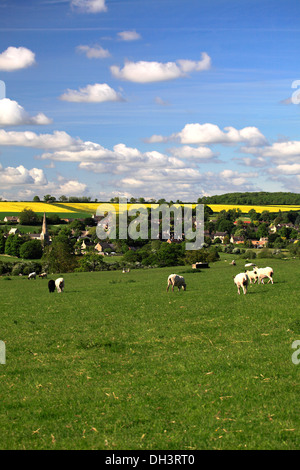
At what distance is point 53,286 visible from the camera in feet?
129

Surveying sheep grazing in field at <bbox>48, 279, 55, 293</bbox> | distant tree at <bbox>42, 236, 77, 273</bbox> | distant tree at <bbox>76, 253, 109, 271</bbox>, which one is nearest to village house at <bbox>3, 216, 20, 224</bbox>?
distant tree at <bbox>42, 236, 77, 273</bbox>

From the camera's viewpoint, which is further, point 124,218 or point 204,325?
point 124,218

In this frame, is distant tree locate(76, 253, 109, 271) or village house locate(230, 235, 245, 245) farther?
village house locate(230, 235, 245, 245)

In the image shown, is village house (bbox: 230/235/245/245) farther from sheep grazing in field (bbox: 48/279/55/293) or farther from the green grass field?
the green grass field

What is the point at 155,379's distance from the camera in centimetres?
1316

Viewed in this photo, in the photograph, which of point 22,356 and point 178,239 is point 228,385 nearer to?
point 22,356

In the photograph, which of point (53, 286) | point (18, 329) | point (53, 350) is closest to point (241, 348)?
→ point (53, 350)

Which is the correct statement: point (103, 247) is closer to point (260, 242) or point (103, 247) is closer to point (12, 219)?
point (12, 219)

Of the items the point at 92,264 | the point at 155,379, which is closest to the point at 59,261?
the point at 92,264

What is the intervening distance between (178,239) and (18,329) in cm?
14899

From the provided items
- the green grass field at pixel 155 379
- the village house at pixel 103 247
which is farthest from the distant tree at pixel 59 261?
the green grass field at pixel 155 379

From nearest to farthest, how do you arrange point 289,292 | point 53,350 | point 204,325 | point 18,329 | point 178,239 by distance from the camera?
point 53,350
point 204,325
point 18,329
point 289,292
point 178,239

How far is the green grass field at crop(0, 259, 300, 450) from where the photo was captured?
31.8ft

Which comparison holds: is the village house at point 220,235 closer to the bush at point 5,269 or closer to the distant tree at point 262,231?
the distant tree at point 262,231
